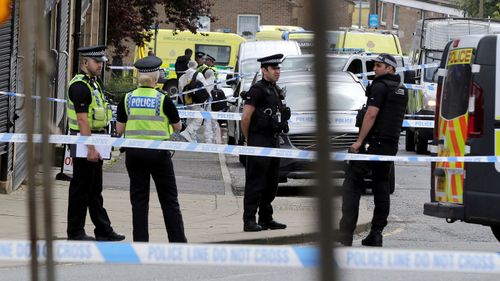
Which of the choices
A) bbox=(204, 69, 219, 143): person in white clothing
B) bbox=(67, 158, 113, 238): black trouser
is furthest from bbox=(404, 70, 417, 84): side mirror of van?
bbox=(67, 158, 113, 238): black trouser

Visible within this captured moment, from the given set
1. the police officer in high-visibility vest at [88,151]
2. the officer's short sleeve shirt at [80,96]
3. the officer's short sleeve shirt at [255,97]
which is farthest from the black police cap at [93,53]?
the officer's short sleeve shirt at [255,97]

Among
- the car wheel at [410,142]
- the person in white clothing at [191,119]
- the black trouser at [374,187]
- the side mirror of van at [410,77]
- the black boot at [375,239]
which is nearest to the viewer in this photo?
the black trouser at [374,187]

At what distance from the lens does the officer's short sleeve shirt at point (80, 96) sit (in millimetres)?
9672

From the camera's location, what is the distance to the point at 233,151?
11.2m

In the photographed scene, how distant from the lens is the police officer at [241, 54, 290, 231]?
1110 cm

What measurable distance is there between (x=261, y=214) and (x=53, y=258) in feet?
32.1

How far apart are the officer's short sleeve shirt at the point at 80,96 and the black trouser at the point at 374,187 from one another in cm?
231

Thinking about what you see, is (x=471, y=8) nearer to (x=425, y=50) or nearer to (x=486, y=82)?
(x=425, y=50)

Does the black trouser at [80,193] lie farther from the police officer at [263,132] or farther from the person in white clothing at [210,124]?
the person in white clothing at [210,124]

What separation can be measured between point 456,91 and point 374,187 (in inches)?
52.8

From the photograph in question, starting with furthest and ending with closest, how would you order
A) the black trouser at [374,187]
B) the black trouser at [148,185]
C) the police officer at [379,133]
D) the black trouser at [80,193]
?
the police officer at [379,133] < the black trouser at [374,187] < the black trouser at [80,193] < the black trouser at [148,185]

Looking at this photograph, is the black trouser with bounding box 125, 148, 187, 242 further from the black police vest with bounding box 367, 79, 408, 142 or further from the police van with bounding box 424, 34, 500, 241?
the police van with bounding box 424, 34, 500, 241

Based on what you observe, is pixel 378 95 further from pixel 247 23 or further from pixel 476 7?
pixel 247 23

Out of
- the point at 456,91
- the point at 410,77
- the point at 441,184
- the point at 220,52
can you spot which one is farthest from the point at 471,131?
the point at 220,52
